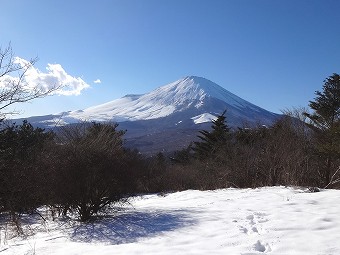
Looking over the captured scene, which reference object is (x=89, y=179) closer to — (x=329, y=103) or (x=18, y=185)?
(x=18, y=185)

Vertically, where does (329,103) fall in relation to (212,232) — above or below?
above

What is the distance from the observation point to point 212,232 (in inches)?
249

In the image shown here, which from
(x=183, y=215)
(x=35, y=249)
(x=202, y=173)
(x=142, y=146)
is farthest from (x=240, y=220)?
(x=142, y=146)

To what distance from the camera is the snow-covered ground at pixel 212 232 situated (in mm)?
5176

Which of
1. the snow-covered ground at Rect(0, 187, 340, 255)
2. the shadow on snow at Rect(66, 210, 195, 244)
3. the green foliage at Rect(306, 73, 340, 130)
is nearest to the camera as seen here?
the snow-covered ground at Rect(0, 187, 340, 255)

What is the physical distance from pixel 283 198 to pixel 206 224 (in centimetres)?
335

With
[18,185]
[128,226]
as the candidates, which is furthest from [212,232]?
[18,185]

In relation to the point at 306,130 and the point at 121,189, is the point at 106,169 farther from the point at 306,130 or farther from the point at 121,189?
the point at 306,130

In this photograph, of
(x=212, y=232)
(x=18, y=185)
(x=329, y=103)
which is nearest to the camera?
(x=212, y=232)

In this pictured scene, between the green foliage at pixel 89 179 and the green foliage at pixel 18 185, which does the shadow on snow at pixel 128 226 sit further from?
the green foliage at pixel 18 185

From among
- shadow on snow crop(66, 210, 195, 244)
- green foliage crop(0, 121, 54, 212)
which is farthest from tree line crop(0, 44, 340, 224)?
shadow on snow crop(66, 210, 195, 244)

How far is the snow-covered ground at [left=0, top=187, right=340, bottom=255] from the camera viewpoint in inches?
204

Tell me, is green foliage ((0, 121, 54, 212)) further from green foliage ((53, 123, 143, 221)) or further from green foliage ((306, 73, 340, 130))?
green foliage ((306, 73, 340, 130))

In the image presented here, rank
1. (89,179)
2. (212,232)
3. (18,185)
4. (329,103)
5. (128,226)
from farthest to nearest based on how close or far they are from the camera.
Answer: (329,103) → (18,185) → (89,179) → (128,226) → (212,232)
